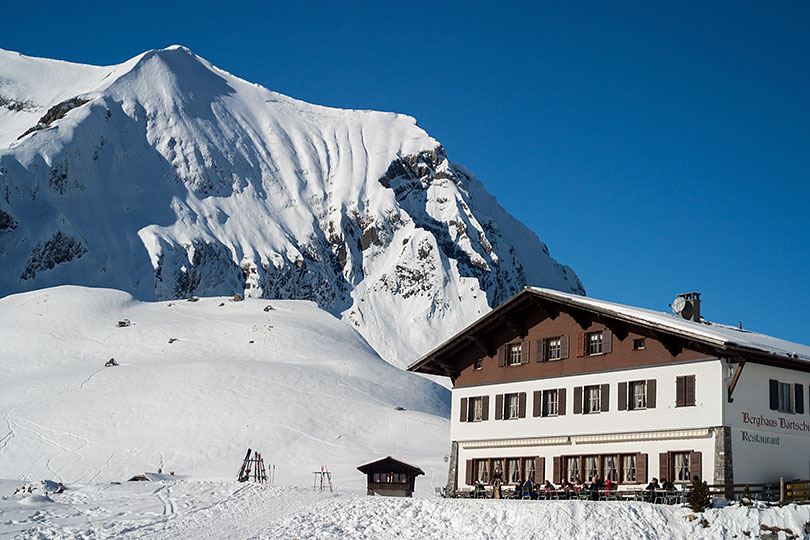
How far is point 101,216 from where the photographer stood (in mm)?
190250

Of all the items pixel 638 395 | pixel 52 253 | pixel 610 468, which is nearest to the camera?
pixel 638 395

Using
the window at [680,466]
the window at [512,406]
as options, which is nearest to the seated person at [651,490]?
the window at [680,466]

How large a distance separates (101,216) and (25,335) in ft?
322

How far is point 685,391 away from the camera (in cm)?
3472

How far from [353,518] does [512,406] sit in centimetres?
1151

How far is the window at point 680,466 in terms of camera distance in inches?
1352

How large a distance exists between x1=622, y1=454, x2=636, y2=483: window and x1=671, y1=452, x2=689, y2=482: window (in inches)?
70.4

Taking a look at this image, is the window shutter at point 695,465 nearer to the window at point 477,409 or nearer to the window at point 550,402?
the window at point 550,402

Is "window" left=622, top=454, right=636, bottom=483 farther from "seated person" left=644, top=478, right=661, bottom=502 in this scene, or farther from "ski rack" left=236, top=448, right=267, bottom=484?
"ski rack" left=236, top=448, right=267, bottom=484

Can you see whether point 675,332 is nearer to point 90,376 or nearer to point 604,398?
point 604,398

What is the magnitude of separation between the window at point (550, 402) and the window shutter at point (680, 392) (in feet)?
20.5

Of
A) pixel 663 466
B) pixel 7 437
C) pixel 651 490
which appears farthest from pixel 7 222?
pixel 651 490

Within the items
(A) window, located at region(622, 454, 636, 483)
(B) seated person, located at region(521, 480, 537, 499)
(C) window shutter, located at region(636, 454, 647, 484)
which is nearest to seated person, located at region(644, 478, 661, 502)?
(C) window shutter, located at region(636, 454, 647, 484)

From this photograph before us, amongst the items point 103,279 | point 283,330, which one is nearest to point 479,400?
point 283,330
